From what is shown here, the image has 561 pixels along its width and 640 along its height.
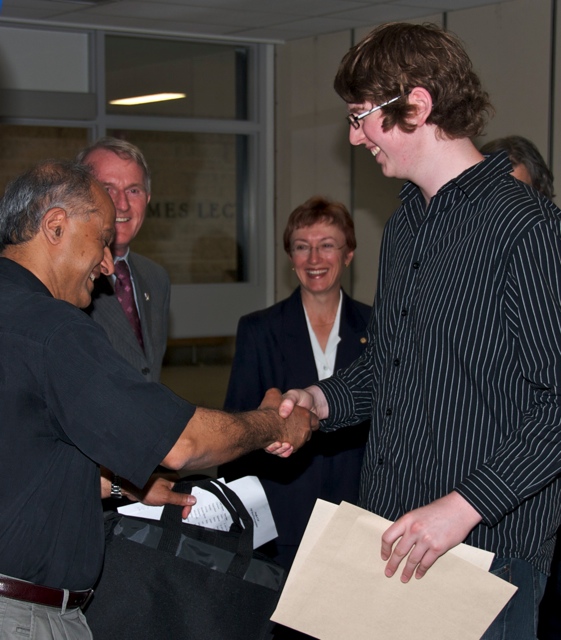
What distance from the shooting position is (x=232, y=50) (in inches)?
376

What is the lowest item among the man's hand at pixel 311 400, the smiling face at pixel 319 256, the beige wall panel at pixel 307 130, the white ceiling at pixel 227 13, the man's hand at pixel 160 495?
the man's hand at pixel 160 495

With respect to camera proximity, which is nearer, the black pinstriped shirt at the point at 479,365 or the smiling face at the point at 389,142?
the black pinstriped shirt at the point at 479,365

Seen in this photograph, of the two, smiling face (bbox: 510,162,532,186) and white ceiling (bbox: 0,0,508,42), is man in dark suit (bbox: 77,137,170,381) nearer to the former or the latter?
smiling face (bbox: 510,162,532,186)

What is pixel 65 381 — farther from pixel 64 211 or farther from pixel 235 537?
pixel 235 537

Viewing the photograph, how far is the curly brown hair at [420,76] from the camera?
210 cm

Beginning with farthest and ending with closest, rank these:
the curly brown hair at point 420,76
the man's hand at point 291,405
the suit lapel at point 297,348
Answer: the suit lapel at point 297,348, the man's hand at point 291,405, the curly brown hair at point 420,76

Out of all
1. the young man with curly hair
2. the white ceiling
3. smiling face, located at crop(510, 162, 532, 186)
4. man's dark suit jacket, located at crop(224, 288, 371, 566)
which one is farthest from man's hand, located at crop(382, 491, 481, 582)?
the white ceiling

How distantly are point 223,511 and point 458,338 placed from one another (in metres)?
1.03

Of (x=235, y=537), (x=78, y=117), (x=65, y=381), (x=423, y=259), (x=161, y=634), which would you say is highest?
(x=78, y=117)

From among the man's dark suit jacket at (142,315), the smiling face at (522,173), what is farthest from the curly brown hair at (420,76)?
the smiling face at (522,173)

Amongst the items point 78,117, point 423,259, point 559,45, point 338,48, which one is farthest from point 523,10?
point 423,259

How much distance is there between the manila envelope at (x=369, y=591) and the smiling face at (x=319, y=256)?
97.0 inches

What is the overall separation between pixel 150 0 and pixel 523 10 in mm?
2938

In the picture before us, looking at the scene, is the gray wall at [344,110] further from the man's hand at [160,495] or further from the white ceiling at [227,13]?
the man's hand at [160,495]
